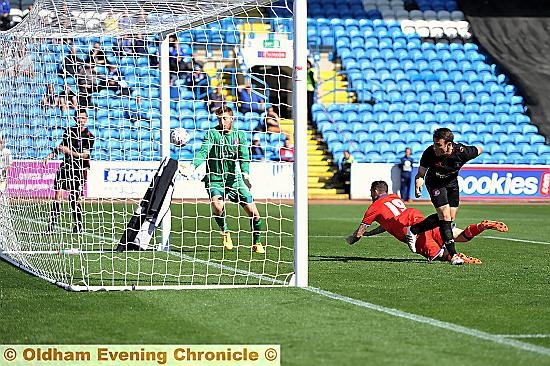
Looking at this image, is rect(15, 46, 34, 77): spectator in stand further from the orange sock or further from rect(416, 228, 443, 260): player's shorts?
the orange sock

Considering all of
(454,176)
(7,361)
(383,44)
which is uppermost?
(383,44)

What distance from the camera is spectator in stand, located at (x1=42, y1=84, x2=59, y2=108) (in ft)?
40.5

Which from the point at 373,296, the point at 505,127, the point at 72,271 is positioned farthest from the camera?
the point at 505,127

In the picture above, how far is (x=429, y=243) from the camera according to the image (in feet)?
43.4

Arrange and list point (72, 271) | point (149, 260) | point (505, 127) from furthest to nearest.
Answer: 1. point (505, 127)
2. point (149, 260)
3. point (72, 271)

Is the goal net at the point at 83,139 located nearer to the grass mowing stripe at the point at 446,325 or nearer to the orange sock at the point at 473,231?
the grass mowing stripe at the point at 446,325

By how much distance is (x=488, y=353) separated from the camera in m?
6.70

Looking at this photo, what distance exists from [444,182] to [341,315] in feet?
15.7

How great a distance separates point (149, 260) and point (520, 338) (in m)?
6.19

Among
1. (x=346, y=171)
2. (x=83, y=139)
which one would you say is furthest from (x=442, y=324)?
(x=346, y=171)

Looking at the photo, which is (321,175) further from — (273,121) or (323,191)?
(273,121)

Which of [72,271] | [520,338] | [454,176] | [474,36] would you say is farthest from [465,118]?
[520,338]

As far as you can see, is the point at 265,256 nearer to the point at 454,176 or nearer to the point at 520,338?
the point at 454,176

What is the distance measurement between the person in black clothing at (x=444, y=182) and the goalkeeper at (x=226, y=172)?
242 centimetres
